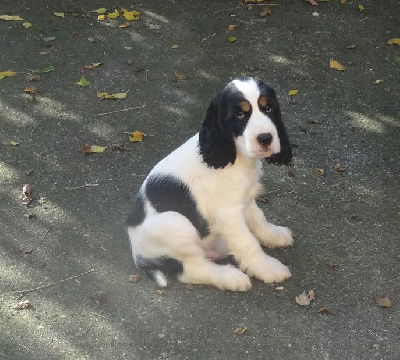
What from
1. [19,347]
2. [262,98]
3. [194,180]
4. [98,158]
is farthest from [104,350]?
[98,158]

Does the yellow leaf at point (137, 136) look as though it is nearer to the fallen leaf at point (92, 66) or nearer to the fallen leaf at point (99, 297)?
the fallen leaf at point (92, 66)

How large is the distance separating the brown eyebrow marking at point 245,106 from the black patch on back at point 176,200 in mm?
729

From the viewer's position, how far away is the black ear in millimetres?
4859

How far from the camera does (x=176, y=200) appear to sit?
16.7 feet

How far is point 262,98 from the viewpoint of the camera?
185 inches

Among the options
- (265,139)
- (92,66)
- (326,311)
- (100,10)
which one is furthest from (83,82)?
(326,311)

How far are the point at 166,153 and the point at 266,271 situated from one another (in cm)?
196

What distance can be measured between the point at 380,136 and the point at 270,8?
2.98m

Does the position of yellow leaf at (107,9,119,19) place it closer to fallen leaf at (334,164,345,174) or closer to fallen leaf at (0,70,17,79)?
fallen leaf at (0,70,17,79)

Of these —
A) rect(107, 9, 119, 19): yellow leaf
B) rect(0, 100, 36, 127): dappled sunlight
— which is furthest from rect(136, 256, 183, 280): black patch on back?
rect(107, 9, 119, 19): yellow leaf

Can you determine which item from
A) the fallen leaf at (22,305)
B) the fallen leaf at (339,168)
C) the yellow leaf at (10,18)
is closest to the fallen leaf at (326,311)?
the fallen leaf at (339,168)

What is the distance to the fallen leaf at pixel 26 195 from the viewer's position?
6191 millimetres

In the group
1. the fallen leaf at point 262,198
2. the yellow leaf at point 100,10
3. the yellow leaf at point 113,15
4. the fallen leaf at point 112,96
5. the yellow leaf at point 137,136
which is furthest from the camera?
the yellow leaf at point 100,10

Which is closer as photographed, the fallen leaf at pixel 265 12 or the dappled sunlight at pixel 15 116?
the dappled sunlight at pixel 15 116
